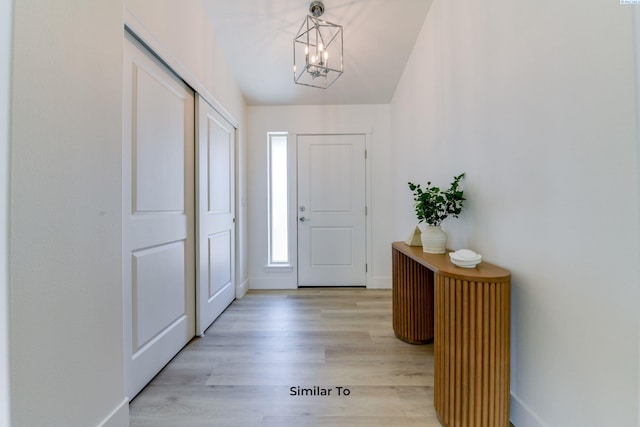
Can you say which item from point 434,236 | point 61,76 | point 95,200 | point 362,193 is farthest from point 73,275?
point 362,193

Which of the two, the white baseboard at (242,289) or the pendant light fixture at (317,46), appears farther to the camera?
the white baseboard at (242,289)

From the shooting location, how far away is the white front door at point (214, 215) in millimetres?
2100

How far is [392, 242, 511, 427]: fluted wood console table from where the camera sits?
1.10 m

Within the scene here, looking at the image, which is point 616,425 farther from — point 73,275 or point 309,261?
point 309,261

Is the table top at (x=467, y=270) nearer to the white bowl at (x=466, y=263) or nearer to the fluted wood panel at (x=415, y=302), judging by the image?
the white bowl at (x=466, y=263)

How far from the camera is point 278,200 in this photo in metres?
3.41

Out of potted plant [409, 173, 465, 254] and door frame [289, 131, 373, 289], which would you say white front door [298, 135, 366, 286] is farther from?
potted plant [409, 173, 465, 254]

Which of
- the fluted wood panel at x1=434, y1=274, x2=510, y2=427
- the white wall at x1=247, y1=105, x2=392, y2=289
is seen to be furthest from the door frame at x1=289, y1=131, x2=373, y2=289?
the fluted wood panel at x1=434, y1=274, x2=510, y2=427

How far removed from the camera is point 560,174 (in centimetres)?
98

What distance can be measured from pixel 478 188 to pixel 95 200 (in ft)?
6.02

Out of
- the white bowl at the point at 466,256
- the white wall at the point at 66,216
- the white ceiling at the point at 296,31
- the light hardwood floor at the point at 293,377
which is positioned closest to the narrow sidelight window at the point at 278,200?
the white ceiling at the point at 296,31

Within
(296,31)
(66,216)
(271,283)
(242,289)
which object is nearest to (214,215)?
(242,289)

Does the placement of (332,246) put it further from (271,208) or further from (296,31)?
(296,31)

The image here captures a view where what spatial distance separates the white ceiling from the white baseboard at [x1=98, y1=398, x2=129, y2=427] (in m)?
2.64
